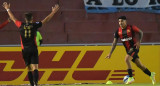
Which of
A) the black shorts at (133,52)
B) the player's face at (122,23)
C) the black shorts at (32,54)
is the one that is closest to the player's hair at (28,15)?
the black shorts at (32,54)

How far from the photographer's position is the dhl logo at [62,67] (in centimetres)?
1319

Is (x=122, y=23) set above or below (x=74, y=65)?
above

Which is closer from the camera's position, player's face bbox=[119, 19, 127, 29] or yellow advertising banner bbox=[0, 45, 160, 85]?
player's face bbox=[119, 19, 127, 29]

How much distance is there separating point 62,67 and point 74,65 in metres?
0.32

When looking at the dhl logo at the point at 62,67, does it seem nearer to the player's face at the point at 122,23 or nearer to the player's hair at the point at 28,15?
the player's face at the point at 122,23

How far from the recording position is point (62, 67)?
13367mm

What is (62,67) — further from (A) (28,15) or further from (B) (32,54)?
(A) (28,15)

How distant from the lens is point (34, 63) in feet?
33.0

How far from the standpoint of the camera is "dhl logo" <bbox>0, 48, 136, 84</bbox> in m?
13.2

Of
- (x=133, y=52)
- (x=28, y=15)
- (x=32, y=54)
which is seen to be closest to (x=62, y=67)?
(x=133, y=52)

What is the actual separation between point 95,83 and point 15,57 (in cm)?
218

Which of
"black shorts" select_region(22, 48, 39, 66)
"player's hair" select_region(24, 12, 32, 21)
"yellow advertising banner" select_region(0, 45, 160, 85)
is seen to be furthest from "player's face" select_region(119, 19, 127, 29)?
"player's hair" select_region(24, 12, 32, 21)

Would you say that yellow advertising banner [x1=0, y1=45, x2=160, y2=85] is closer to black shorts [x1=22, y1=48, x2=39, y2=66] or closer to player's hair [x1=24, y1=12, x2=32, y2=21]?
black shorts [x1=22, y1=48, x2=39, y2=66]

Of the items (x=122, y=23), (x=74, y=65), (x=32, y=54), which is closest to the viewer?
(x=32, y=54)
